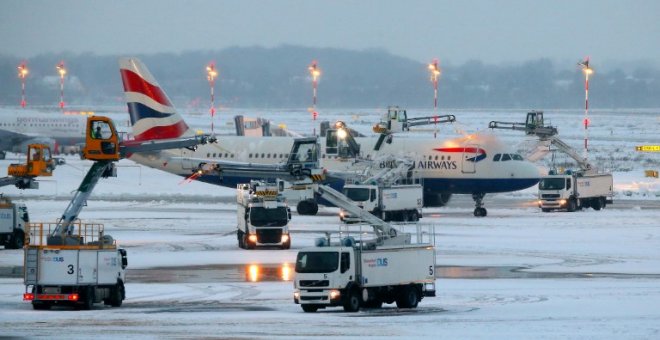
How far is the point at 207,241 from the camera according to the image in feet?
182

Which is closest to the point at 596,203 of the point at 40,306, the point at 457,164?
the point at 457,164

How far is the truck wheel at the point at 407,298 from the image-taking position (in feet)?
114

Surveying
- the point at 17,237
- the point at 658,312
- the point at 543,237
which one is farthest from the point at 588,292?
the point at 17,237

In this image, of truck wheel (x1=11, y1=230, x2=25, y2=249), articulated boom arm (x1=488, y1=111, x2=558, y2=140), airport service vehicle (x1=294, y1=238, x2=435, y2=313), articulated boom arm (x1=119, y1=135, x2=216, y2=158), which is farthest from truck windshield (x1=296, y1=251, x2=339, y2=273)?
articulated boom arm (x1=488, y1=111, x2=558, y2=140)

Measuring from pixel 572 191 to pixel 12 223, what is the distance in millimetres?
36309

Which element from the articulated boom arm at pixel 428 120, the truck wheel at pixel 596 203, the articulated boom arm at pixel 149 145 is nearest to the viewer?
the articulated boom arm at pixel 149 145

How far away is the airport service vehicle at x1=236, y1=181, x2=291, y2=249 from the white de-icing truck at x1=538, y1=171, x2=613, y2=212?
90.3 feet

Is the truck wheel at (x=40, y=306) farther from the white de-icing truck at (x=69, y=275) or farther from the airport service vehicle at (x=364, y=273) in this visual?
the airport service vehicle at (x=364, y=273)

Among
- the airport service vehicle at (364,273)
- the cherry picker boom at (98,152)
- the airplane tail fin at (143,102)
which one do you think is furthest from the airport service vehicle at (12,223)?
Result: the airplane tail fin at (143,102)

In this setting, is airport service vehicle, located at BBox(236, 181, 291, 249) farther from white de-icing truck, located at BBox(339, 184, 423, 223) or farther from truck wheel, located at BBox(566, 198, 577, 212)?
truck wheel, located at BBox(566, 198, 577, 212)

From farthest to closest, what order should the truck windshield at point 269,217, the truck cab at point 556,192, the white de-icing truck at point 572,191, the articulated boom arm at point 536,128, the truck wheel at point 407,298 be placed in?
the articulated boom arm at point 536,128 → the white de-icing truck at point 572,191 → the truck cab at point 556,192 → the truck windshield at point 269,217 → the truck wheel at point 407,298

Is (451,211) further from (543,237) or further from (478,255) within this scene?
(478,255)

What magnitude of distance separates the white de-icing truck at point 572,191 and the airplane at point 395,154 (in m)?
3.26

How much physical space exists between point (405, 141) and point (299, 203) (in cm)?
734
